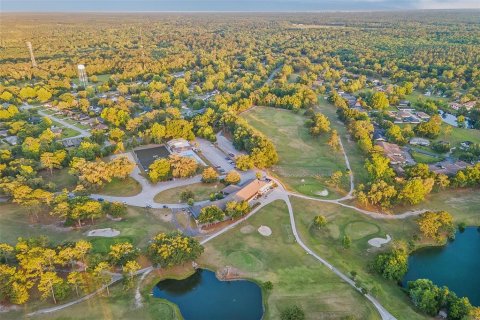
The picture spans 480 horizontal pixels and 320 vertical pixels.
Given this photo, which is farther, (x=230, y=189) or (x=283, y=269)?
(x=230, y=189)

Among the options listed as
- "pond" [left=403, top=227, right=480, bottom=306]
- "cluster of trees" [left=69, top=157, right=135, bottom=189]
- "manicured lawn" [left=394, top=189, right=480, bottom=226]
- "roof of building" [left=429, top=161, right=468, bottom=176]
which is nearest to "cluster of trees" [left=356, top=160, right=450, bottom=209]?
"manicured lawn" [left=394, top=189, right=480, bottom=226]

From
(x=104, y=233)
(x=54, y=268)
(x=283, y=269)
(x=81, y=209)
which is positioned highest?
(x=81, y=209)

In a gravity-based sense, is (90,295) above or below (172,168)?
below

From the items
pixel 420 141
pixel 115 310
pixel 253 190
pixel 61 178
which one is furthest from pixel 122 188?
pixel 420 141

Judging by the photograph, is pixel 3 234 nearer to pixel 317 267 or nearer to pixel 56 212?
pixel 56 212

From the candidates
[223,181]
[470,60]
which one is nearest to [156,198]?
[223,181]

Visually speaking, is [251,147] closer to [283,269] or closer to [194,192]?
[194,192]

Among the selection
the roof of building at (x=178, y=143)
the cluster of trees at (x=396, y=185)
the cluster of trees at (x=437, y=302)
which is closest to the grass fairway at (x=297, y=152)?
the cluster of trees at (x=396, y=185)
